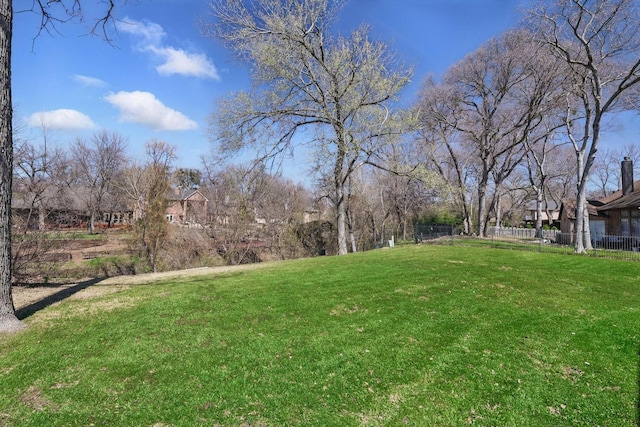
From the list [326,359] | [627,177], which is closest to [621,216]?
[627,177]

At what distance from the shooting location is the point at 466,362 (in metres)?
4.16

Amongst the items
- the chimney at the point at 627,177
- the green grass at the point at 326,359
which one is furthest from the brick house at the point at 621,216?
the green grass at the point at 326,359

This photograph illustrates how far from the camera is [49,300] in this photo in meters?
6.34

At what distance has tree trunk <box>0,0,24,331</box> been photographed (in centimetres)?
487

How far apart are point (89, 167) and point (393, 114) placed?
37.9 meters

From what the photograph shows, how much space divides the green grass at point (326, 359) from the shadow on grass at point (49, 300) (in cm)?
32

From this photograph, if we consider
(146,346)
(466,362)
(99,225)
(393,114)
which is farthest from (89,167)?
(466,362)

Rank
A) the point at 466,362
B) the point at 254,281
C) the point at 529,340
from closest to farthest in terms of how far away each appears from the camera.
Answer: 1. the point at 466,362
2. the point at 529,340
3. the point at 254,281

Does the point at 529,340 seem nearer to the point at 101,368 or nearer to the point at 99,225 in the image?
the point at 101,368

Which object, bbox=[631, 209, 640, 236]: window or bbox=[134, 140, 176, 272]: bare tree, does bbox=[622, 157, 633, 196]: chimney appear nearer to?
bbox=[631, 209, 640, 236]: window

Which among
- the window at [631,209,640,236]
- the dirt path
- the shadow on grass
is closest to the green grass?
the shadow on grass

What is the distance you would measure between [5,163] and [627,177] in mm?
33706

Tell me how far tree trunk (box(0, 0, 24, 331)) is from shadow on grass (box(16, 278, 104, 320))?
0.52m

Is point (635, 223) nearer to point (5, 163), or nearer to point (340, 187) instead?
point (340, 187)
